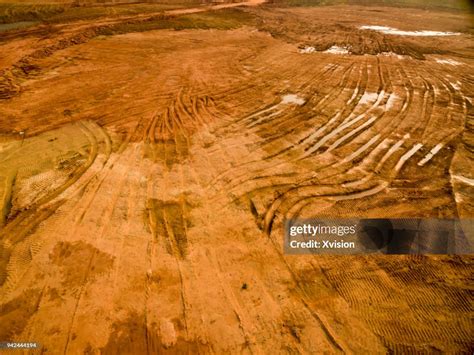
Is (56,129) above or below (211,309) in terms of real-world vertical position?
above

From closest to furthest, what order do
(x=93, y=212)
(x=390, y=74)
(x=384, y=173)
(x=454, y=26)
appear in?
(x=93, y=212) < (x=384, y=173) < (x=390, y=74) < (x=454, y=26)

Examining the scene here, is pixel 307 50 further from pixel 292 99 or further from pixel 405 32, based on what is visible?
pixel 405 32

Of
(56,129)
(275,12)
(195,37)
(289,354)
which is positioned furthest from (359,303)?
(275,12)

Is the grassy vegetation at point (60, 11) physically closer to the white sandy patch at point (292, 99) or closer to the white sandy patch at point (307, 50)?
the white sandy patch at point (307, 50)

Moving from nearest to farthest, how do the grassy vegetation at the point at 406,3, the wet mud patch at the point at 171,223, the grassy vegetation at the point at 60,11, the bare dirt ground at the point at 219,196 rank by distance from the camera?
1. the bare dirt ground at the point at 219,196
2. the wet mud patch at the point at 171,223
3. the grassy vegetation at the point at 60,11
4. the grassy vegetation at the point at 406,3

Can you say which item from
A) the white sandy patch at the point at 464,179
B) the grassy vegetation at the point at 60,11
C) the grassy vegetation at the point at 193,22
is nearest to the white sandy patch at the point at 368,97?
the white sandy patch at the point at 464,179

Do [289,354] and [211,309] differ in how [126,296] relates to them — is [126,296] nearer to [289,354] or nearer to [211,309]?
[211,309]
